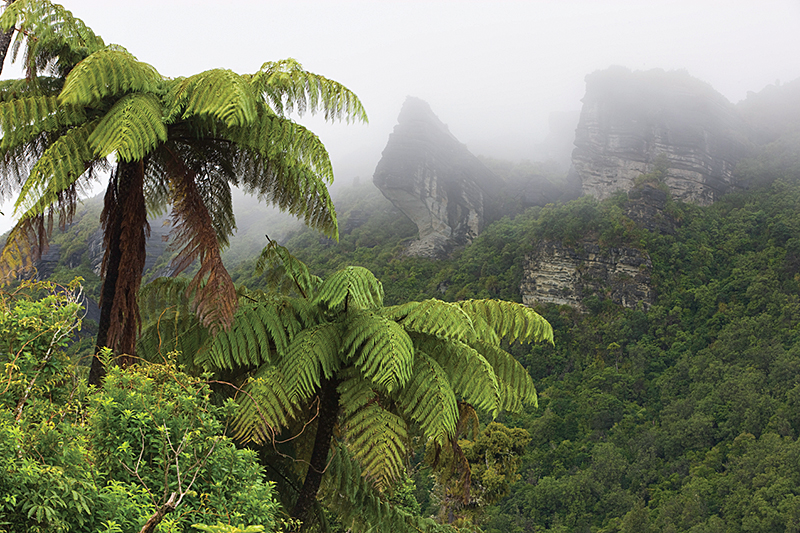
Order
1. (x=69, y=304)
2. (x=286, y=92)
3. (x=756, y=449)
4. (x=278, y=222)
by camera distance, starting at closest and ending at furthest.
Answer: (x=69, y=304)
(x=286, y=92)
(x=756, y=449)
(x=278, y=222)

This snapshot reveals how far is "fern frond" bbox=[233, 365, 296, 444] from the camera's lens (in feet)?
9.36

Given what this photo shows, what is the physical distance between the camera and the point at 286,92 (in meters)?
3.14

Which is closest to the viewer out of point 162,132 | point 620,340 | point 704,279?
point 162,132

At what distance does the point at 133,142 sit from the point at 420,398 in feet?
6.46

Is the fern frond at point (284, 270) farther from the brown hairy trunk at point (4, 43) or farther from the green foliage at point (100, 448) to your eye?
the brown hairy trunk at point (4, 43)

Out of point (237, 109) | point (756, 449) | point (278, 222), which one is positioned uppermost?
point (237, 109)

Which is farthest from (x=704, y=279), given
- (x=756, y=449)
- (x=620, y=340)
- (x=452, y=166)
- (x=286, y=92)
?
(x=286, y=92)

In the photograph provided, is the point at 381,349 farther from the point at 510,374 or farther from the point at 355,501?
the point at 355,501

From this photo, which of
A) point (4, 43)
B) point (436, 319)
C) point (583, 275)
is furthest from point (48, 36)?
point (583, 275)

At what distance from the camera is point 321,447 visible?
138 inches

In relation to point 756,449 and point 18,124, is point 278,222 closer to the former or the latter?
point 756,449

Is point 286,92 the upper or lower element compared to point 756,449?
upper

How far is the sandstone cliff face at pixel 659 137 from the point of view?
63656 mm

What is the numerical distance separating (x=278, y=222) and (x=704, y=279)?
179 feet
